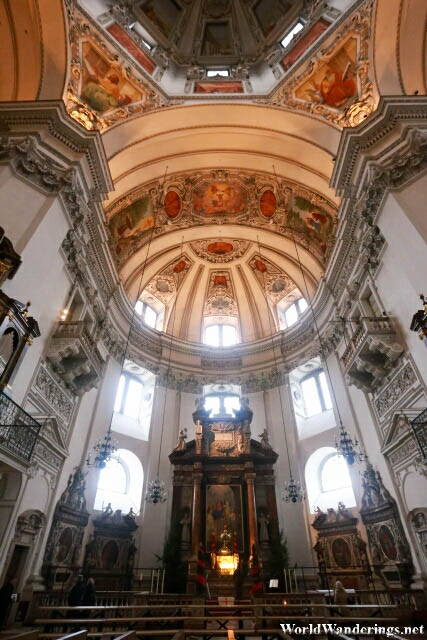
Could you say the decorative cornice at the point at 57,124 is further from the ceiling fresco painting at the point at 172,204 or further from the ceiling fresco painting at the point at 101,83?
the ceiling fresco painting at the point at 172,204

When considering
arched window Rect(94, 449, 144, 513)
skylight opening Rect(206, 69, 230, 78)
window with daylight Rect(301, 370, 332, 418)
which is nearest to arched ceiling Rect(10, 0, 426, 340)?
skylight opening Rect(206, 69, 230, 78)

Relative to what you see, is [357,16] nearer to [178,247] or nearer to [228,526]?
[178,247]

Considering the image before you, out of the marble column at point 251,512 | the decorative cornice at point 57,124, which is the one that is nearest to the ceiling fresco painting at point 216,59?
the decorative cornice at point 57,124

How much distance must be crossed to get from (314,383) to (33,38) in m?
15.5

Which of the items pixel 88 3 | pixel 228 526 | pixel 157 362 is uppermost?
pixel 88 3

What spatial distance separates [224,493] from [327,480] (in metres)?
3.94

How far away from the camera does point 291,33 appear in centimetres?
1462

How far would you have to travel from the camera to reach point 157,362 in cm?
1642

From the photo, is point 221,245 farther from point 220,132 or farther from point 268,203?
point 220,132

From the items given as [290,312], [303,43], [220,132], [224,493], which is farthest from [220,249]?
[224,493]

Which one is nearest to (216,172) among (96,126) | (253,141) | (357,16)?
(253,141)

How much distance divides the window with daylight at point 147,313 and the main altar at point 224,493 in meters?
5.53

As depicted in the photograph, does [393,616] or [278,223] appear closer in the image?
[393,616]

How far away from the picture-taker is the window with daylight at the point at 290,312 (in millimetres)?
17297
